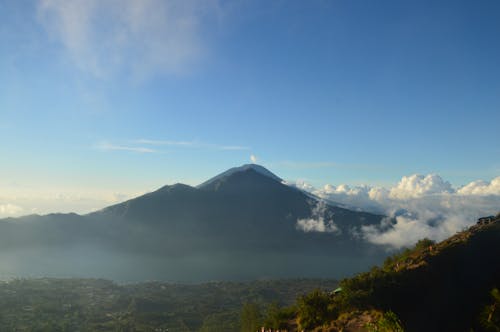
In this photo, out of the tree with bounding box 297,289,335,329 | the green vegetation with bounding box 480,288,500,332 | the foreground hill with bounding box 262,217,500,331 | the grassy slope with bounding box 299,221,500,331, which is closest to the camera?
the green vegetation with bounding box 480,288,500,332

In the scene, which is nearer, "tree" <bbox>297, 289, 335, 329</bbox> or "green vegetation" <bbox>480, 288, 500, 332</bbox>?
"green vegetation" <bbox>480, 288, 500, 332</bbox>

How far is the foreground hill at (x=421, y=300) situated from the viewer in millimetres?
42906

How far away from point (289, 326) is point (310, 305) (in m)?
4.25

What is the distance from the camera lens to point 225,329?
183875 millimetres

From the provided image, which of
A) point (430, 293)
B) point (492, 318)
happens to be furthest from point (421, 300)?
point (492, 318)

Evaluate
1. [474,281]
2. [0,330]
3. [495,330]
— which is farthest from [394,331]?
[0,330]

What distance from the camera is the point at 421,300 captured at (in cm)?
5138

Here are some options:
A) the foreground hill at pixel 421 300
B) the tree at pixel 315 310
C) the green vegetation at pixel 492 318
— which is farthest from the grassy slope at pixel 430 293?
the green vegetation at pixel 492 318

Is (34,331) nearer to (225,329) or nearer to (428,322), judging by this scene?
(225,329)

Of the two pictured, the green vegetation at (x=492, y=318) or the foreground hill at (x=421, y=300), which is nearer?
the green vegetation at (x=492, y=318)

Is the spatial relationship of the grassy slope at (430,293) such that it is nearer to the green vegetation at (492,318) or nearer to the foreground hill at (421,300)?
the foreground hill at (421,300)

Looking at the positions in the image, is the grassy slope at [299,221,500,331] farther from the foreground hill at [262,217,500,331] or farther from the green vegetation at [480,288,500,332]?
the green vegetation at [480,288,500,332]

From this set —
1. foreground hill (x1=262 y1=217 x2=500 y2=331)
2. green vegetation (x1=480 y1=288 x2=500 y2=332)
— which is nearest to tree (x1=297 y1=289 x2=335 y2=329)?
foreground hill (x1=262 y1=217 x2=500 y2=331)

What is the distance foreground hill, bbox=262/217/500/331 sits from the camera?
42906 mm
